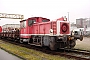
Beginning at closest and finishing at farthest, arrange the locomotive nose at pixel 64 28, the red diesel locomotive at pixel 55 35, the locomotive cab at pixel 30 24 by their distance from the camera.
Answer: the red diesel locomotive at pixel 55 35, the locomotive nose at pixel 64 28, the locomotive cab at pixel 30 24

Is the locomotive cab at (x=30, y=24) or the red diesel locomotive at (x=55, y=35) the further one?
the locomotive cab at (x=30, y=24)

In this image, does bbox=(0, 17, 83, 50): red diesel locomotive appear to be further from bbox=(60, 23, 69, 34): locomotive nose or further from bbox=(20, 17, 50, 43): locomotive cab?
bbox=(20, 17, 50, 43): locomotive cab

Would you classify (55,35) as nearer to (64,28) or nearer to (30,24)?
(64,28)

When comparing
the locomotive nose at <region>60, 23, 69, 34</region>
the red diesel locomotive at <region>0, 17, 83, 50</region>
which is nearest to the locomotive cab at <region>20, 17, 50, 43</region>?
the red diesel locomotive at <region>0, 17, 83, 50</region>

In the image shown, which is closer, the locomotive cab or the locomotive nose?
the locomotive nose

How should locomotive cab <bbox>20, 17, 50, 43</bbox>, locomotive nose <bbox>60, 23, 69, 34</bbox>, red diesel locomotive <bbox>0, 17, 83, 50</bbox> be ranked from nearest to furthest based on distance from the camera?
1. red diesel locomotive <bbox>0, 17, 83, 50</bbox>
2. locomotive nose <bbox>60, 23, 69, 34</bbox>
3. locomotive cab <bbox>20, 17, 50, 43</bbox>

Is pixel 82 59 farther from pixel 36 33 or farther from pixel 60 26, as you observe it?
pixel 36 33

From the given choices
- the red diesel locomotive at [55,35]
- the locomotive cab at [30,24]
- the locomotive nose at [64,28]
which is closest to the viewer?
the red diesel locomotive at [55,35]

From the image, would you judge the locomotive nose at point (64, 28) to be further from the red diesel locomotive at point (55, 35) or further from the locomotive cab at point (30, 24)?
the locomotive cab at point (30, 24)

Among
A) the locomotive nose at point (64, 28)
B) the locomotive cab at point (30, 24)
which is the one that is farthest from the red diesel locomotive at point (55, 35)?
the locomotive cab at point (30, 24)

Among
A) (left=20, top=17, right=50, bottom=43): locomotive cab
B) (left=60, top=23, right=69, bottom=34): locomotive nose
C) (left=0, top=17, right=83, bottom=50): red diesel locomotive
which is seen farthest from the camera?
(left=20, top=17, right=50, bottom=43): locomotive cab

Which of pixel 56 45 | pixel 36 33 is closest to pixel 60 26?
pixel 56 45

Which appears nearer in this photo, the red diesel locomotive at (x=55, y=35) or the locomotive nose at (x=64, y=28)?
the red diesel locomotive at (x=55, y=35)

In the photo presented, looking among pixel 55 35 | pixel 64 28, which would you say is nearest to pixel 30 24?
pixel 64 28
